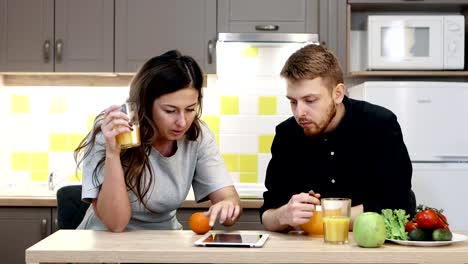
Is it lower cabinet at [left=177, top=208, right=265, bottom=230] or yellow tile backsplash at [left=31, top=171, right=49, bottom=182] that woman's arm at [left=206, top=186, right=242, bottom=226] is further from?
yellow tile backsplash at [left=31, top=171, right=49, bottom=182]

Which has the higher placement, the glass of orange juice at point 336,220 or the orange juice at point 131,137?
the orange juice at point 131,137

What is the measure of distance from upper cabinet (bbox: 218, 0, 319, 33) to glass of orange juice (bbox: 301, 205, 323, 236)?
205cm

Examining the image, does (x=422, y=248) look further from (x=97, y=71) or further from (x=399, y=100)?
(x=97, y=71)

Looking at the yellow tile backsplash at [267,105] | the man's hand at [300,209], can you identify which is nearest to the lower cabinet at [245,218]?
the yellow tile backsplash at [267,105]

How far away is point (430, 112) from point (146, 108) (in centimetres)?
199

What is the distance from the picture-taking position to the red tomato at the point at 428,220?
5.84ft

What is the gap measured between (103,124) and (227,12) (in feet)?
6.69

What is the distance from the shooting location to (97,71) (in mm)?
3852

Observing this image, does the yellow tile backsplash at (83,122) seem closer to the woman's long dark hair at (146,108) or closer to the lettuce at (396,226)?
the woman's long dark hair at (146,108)

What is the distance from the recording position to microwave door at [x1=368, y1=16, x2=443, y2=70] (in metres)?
3.77

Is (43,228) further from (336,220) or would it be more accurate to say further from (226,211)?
(336,220)

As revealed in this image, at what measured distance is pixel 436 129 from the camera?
3.67 meters

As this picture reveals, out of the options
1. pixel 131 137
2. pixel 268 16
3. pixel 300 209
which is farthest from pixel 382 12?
pixel 131 137

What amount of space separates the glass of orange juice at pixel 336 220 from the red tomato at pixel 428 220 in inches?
7.3
